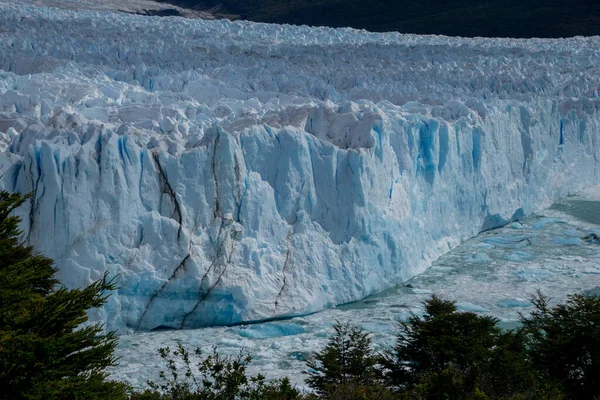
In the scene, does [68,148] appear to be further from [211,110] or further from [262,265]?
[211,110]

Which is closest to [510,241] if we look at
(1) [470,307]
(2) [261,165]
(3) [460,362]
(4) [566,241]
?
(4) [566,241]

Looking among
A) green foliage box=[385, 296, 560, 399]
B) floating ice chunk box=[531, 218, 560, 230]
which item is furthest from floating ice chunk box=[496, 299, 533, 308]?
floating ice chunk box=[531, 218, 560, 230]

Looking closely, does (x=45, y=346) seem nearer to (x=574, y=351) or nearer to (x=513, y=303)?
(x=574, y=351)

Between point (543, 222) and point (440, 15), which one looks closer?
point (543, 222)

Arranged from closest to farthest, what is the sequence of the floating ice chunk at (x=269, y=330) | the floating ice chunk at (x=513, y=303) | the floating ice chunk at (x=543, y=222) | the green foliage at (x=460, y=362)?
the green foliage at (x=460, y=362) → the floating ice chunk at (x=269, y=330) → the floating ice chunk at (x=513, y=303) → the floating ice chunk at (x=543, y=222)

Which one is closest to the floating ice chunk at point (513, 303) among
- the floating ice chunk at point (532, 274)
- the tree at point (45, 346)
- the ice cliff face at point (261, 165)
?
the floating ice chunk at point (532, 274)

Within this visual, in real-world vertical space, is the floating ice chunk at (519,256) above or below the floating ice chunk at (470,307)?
above

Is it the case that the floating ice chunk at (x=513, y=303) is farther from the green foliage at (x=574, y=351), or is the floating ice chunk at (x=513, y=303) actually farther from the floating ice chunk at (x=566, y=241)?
the floating ice chunk at (x=566, y=241)
